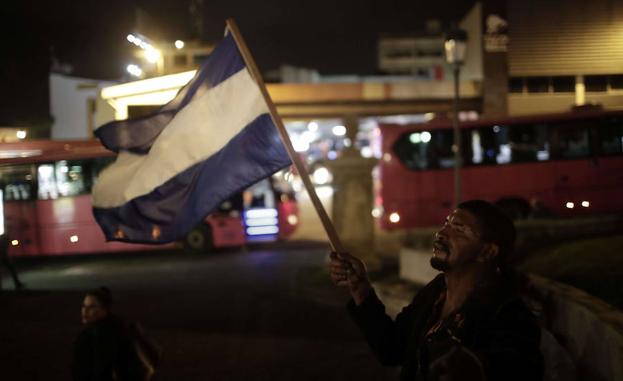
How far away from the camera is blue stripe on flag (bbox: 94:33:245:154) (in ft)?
12.7

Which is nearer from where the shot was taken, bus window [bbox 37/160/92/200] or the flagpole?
the flagpole

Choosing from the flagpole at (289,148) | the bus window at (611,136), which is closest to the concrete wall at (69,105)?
the bus window at (611,136)

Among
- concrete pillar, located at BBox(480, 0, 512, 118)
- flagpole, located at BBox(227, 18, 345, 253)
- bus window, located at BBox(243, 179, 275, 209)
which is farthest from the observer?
concrete pillar, located at BBox(480, 0, 512, 118)

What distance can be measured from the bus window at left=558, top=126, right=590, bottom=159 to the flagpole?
14071mm

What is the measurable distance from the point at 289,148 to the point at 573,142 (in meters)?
14.3

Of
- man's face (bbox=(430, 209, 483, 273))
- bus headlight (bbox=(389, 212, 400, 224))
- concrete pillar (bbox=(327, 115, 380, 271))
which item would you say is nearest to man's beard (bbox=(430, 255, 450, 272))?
man's face (bbox=(430, 209, 483, 273))

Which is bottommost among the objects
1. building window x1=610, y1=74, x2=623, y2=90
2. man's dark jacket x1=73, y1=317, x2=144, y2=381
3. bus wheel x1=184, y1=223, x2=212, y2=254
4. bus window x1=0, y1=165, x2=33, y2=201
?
bus wheel x1=184, y1=223, x2=212, y2=254

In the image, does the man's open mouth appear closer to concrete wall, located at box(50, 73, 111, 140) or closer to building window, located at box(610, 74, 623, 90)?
building window, located at box(610, 74, 623, 90)

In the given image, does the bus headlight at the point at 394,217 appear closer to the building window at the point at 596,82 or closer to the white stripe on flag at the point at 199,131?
the building window at the point at 596,82

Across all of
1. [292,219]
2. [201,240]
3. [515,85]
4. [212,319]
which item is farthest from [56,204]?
[515,85]

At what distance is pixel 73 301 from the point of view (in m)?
11.3

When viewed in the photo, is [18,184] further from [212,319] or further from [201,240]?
[212,319]

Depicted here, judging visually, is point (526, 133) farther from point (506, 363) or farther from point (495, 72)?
point (506, 363)

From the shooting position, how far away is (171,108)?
4133mm
